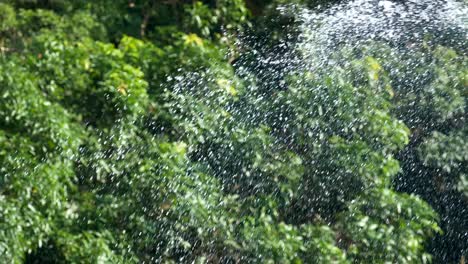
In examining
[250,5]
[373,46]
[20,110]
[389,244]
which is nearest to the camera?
[20,110]

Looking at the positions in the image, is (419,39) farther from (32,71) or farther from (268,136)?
(32,71)

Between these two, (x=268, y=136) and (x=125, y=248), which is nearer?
(x=125, y=248)

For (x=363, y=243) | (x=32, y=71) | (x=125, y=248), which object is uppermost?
(x=32, y=71)

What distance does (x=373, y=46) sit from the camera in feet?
15.6

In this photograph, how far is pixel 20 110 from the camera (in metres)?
3.57

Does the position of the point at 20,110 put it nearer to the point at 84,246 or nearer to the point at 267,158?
the point at 84,246

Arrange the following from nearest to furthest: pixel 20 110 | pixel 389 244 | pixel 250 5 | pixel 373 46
Answer: pixel 20 110 → pixel 389 244 → pixel 373 46 → pixel 250 5

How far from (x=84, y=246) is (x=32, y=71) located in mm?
832

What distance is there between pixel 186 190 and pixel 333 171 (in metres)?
0.73

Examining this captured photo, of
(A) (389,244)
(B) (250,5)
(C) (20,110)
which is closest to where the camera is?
(C) (20,110)

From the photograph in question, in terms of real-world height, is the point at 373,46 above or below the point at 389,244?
above

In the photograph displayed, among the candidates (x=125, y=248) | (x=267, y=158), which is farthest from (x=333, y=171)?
(x=125, y=248)

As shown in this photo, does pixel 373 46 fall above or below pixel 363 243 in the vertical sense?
above

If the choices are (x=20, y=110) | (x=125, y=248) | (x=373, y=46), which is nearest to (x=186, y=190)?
(x=125, y=248)
